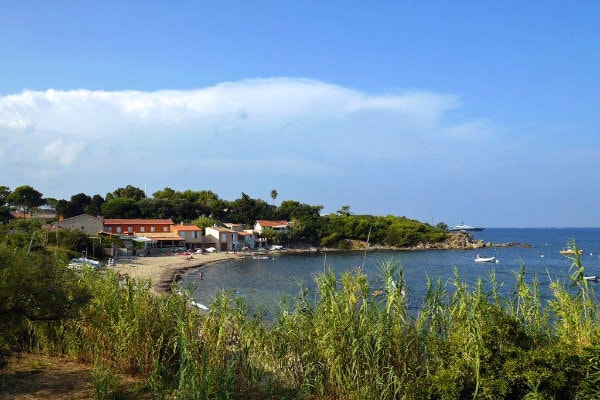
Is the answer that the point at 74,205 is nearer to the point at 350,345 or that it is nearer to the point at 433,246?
the point at 433,246

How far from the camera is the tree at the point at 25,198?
2692 inches

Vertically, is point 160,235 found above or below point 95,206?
below

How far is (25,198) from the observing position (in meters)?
70.3

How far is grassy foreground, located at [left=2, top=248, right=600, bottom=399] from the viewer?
505 centimetres

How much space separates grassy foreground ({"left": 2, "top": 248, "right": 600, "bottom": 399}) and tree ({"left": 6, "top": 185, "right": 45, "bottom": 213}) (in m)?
69.1

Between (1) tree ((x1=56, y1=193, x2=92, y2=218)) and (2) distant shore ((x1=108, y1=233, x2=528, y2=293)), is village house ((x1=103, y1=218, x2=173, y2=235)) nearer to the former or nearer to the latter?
(2) distant shore ((x1=108, y1=233, x2=528, y2=293))

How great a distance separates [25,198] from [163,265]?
33916 millimetres

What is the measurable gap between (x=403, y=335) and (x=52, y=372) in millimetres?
4806

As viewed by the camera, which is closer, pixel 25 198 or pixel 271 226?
pixel 25 198

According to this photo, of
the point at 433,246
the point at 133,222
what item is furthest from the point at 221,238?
the point at 433,246

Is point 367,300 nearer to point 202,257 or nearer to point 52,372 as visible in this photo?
point 52,372

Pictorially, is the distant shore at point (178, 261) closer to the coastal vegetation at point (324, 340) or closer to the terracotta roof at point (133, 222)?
the coastal vegetation at point (324, 340)

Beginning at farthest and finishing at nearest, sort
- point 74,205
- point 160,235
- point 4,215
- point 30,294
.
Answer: point 74,205 < point 160,235 < point 4,215 < point 30,294

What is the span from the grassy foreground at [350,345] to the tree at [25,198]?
227ft
